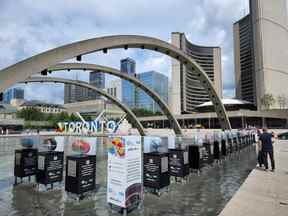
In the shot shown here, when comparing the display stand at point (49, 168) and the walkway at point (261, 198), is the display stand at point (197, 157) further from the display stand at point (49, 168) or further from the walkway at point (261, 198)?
the display stand at point (49, 168)

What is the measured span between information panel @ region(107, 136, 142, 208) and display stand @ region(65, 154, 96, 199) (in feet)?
3.64

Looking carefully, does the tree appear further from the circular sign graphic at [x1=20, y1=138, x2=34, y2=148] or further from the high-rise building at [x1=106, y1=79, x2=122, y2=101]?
the circular sign graphic at [x1=20, y1=138, x2=34, y2=148]

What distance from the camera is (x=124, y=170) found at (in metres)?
5.53

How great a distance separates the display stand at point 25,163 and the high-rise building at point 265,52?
114737 mm

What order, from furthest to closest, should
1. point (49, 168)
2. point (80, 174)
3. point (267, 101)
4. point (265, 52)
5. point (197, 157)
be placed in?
point (265, 52), point (267, 101), point (197, 157), point (49, 168), point (80, 174)

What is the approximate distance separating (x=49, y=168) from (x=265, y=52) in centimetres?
12263

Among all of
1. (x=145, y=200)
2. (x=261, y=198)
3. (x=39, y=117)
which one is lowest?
(x=145, y=200)

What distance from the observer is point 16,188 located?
8078 millimetres

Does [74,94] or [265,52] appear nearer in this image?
[265,52]

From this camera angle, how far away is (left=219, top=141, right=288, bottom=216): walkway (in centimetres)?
541

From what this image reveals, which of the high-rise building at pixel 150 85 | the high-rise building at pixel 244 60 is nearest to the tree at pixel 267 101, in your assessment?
the high-rise building at pixel 244 60

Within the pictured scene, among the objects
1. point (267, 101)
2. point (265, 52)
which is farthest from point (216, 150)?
point (265, 52)

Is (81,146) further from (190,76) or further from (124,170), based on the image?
(190,76)

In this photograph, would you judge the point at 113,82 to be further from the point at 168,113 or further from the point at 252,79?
the point at 168,113
